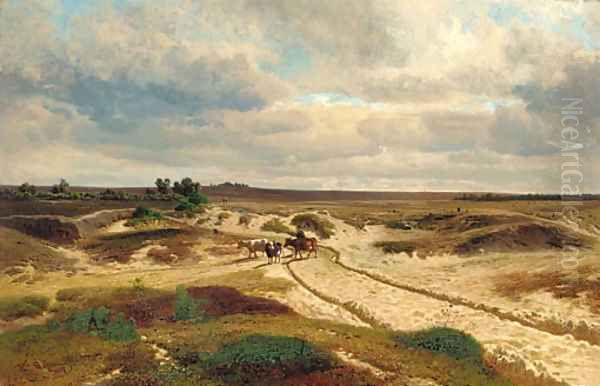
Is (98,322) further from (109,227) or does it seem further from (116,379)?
(109,227)

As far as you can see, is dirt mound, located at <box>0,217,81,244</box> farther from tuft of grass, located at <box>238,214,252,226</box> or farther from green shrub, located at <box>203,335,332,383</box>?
green shrub, located at <box>203,335,332,383</box>

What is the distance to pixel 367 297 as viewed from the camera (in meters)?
35.5

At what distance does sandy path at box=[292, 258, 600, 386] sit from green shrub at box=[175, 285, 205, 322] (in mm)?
9462

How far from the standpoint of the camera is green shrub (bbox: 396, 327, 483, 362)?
2209cm

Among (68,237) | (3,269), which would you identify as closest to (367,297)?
(3,269)

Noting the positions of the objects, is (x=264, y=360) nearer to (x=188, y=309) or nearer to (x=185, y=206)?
(x=188, y=309)

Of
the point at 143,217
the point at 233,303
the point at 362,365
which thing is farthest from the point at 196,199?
the point at 362,365

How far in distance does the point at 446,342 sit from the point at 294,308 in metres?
10.6

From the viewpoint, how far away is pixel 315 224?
248 ft

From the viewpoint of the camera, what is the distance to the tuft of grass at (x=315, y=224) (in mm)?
73213

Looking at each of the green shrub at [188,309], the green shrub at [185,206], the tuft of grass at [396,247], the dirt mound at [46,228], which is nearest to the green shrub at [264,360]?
the green shrub at [188,309]

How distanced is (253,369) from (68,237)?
4497cm

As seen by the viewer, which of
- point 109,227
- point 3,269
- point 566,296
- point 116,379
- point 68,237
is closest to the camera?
point 116,379

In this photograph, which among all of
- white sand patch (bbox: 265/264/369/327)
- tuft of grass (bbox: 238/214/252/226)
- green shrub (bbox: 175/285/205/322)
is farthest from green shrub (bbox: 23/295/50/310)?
tuft of grass (bbox: 238/214/252/226)
